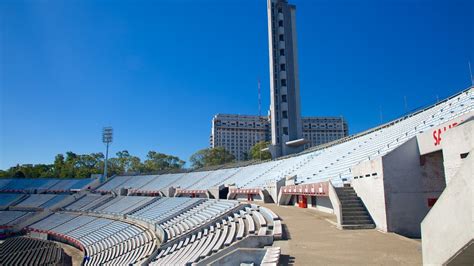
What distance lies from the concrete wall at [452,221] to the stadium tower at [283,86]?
1530 inches

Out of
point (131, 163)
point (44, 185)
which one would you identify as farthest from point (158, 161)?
point (44, 185)

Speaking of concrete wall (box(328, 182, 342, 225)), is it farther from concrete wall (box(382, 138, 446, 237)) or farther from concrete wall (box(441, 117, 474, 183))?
concrete wall (box(441, 117, 474, 183))

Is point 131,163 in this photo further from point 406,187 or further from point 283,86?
point 406,187

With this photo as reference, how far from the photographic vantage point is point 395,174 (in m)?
9.68

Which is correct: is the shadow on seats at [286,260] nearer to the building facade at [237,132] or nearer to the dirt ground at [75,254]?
the dirt ground at [75,254]

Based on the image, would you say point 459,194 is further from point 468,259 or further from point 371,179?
point 371,179

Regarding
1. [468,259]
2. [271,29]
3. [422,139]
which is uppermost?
[271,29]

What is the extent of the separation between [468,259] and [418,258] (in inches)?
84.3

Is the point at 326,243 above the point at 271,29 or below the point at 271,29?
below

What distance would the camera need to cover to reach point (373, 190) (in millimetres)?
10297

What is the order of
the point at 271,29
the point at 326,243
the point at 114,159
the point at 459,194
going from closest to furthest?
1. the point at 459,194
2. the point at 326,243
3. the point at 271,29
4. the point at 114,159

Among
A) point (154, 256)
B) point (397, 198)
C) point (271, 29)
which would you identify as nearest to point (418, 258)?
point (397, 198)

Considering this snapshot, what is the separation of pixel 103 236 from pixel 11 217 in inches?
1107

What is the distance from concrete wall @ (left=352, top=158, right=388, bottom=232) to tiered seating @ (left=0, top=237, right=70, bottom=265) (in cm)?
2365
